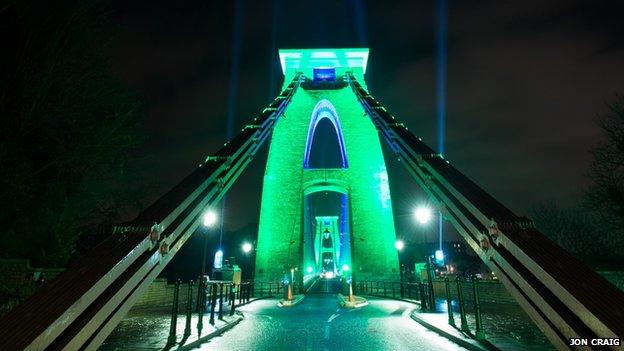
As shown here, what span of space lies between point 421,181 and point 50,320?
773cm

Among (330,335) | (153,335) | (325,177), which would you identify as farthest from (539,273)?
(325,177)

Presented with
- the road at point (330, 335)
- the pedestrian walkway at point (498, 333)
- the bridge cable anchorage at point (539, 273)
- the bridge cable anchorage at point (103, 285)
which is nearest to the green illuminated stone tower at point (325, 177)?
the road at point (330, 335)

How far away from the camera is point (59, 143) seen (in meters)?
8.84

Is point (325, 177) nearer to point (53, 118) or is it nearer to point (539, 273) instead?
point (53, 118)

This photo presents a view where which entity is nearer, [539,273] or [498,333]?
[539,273]

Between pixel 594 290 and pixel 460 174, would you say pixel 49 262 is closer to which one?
pixel 460 174

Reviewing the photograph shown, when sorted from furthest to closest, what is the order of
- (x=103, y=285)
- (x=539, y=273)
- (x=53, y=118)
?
(x=53, y=118) → (x=539, y=273) → (x=103, y=285)

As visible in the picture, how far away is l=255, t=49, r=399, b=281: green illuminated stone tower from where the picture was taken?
106ft

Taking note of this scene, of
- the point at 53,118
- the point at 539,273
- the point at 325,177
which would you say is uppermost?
the point at 325,177

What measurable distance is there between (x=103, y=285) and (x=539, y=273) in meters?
4.83

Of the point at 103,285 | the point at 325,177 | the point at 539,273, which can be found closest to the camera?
the point at 103,285

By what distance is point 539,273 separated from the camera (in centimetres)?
459

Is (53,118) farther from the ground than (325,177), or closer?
closer

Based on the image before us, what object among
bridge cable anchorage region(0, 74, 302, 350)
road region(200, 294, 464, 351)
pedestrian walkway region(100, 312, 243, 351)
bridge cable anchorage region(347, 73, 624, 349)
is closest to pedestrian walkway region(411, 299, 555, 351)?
road region(200, 294, 464, 351)
